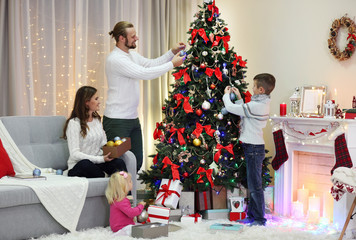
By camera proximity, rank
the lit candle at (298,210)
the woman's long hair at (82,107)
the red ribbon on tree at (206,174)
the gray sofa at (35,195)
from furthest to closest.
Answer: the lit candle at (298,210), the red ribbon on tree at (206,174), the woman's long hair at (82,107), the gray sofa at (35,195)

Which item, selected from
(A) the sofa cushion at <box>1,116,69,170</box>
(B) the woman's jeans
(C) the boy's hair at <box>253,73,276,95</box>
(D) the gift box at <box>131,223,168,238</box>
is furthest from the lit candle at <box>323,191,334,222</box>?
(A) the sofa cushion at <box>1,116,69,170</box>

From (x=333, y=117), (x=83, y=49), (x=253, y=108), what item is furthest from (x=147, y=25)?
(x=333, y=117)

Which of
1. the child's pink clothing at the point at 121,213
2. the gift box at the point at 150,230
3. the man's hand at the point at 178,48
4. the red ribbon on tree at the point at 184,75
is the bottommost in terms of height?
the gift box at the point at 150,230

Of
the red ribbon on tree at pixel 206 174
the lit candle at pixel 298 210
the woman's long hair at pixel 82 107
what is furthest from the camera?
the lit candle at pixel 298 210

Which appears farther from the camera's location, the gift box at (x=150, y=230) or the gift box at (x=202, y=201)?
the gift box at (x=202, y=201)

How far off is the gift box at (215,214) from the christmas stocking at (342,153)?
105cm

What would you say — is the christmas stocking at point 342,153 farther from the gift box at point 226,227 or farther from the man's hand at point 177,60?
the man's hand at point 177,60

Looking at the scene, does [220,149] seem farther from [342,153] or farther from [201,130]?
[342,153]

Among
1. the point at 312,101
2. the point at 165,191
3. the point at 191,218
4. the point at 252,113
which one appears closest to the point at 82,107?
the point at 165,191

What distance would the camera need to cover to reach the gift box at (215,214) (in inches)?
170

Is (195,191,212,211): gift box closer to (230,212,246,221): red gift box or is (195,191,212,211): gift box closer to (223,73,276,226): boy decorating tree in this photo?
(230,212,246,221): red gift box

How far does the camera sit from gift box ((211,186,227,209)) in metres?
4.38

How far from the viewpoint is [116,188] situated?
372cm

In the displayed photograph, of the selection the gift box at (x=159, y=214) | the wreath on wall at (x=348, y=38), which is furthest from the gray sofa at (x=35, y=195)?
the wreath on wall at (x=348, y=38)
